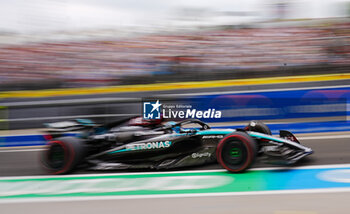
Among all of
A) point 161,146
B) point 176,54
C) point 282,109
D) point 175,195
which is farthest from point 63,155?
point 176,54

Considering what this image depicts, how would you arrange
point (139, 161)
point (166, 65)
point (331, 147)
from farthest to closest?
1. point (166, 65)
2. point (331, 147)
3. point (139, 161)

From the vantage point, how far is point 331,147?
5016 mm

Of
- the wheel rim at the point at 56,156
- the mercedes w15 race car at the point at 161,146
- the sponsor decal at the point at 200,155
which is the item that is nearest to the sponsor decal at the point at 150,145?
the mercedes w15 race car at the point at 161,146

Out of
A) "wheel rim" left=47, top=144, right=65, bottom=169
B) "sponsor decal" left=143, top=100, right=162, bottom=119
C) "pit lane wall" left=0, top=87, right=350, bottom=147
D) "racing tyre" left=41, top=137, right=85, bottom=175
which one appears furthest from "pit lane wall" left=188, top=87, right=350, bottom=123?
"wheel rim" left=47, top=144, right=65, bottom=169

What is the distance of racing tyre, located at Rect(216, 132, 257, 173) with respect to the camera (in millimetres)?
3676

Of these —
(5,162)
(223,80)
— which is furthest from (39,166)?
(223,80)

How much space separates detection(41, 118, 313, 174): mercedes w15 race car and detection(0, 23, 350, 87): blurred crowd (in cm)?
663

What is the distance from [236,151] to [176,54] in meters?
8.76

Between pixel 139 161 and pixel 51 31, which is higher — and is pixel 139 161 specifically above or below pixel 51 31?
below

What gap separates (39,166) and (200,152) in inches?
108

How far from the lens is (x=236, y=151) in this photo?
3.77 meters

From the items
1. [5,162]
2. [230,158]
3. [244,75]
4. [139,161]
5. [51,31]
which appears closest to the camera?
[230,158]

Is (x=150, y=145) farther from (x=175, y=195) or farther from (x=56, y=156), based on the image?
(x=56, y=156)

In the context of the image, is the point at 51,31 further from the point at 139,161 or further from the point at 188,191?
the point at 188,191
